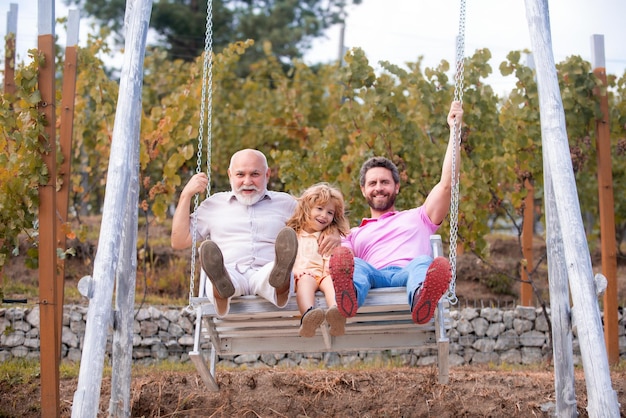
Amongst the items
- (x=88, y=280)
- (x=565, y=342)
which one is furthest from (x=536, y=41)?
(x=88, y=280)

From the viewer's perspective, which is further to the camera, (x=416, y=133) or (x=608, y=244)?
(x=416, y=133)

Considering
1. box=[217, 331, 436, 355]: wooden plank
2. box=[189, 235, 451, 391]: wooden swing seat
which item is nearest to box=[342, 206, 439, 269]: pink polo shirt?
box=[189, 235, 451, 391]: wooden swing seat

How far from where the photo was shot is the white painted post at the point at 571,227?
3766mm

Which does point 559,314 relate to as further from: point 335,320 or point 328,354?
point 328,354

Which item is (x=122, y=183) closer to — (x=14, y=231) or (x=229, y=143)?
(x=14, y=231)

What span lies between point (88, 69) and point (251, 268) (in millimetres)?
4258

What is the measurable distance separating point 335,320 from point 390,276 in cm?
53

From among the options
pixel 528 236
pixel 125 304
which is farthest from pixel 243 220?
pixel 528 236

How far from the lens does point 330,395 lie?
577 cm

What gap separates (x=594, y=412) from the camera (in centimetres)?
379

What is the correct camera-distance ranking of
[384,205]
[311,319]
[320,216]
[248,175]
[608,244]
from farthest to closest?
[608,244], [384,205], [248,175], [320,216], [311,319]

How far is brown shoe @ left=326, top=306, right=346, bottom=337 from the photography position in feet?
13.3

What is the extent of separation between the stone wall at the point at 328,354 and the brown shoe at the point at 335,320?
11.0 ft

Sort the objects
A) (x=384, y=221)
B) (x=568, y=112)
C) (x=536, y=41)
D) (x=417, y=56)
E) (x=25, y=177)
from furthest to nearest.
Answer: (x=417, y=56), (x=568, y=112), (x=25, y=177), (x=384, y=221), (x=536, y=41)
